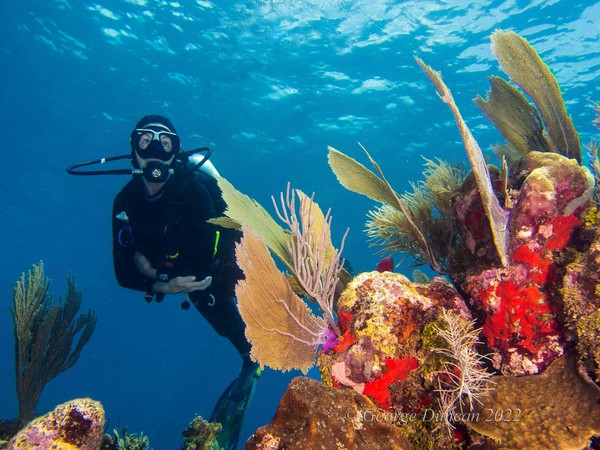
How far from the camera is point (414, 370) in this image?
2504 millimetres

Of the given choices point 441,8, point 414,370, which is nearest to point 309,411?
point 414,370

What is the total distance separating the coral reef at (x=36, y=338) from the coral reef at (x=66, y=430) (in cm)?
373

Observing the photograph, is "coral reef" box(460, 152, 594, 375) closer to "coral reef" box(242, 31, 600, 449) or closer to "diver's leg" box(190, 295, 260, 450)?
"coral reef" box(242, 31, 600, 449)

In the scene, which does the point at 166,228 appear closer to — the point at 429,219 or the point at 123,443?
the point at 123,443

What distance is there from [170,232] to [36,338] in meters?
3.38

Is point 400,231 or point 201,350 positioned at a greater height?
point 400,231

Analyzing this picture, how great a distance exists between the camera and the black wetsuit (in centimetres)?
613

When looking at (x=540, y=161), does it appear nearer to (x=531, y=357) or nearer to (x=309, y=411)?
(x=531, y=357)

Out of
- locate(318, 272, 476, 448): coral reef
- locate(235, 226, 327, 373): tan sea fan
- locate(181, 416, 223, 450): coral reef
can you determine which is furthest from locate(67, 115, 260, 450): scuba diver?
locate(318, 272, 476, 448): coral reef

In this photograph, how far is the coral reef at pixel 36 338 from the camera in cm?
632

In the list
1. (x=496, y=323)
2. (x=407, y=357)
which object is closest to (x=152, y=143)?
(x=407, y=357)

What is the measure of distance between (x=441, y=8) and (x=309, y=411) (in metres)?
18.1

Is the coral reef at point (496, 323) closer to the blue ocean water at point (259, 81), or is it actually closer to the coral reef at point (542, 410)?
the coral reef at point (542, 410)

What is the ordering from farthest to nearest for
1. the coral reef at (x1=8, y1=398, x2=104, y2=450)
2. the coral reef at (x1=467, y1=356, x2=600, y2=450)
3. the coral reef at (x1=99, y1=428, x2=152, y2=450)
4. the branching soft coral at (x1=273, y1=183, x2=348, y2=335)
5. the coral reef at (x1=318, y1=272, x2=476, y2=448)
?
the coral reef at (x1=99, y1=428, x2=152, y2=450) < the coral reef at (x1=8, y1=398, x2=104, y2=450) < the branching soft coral at (x1=273, y1=183, x2=348, y2=335) < the coral reef at (x1=318, y1=272, x2=476, y2=448) < the coral reef at (x1=467, y1=356, x2=600, y2=450)
